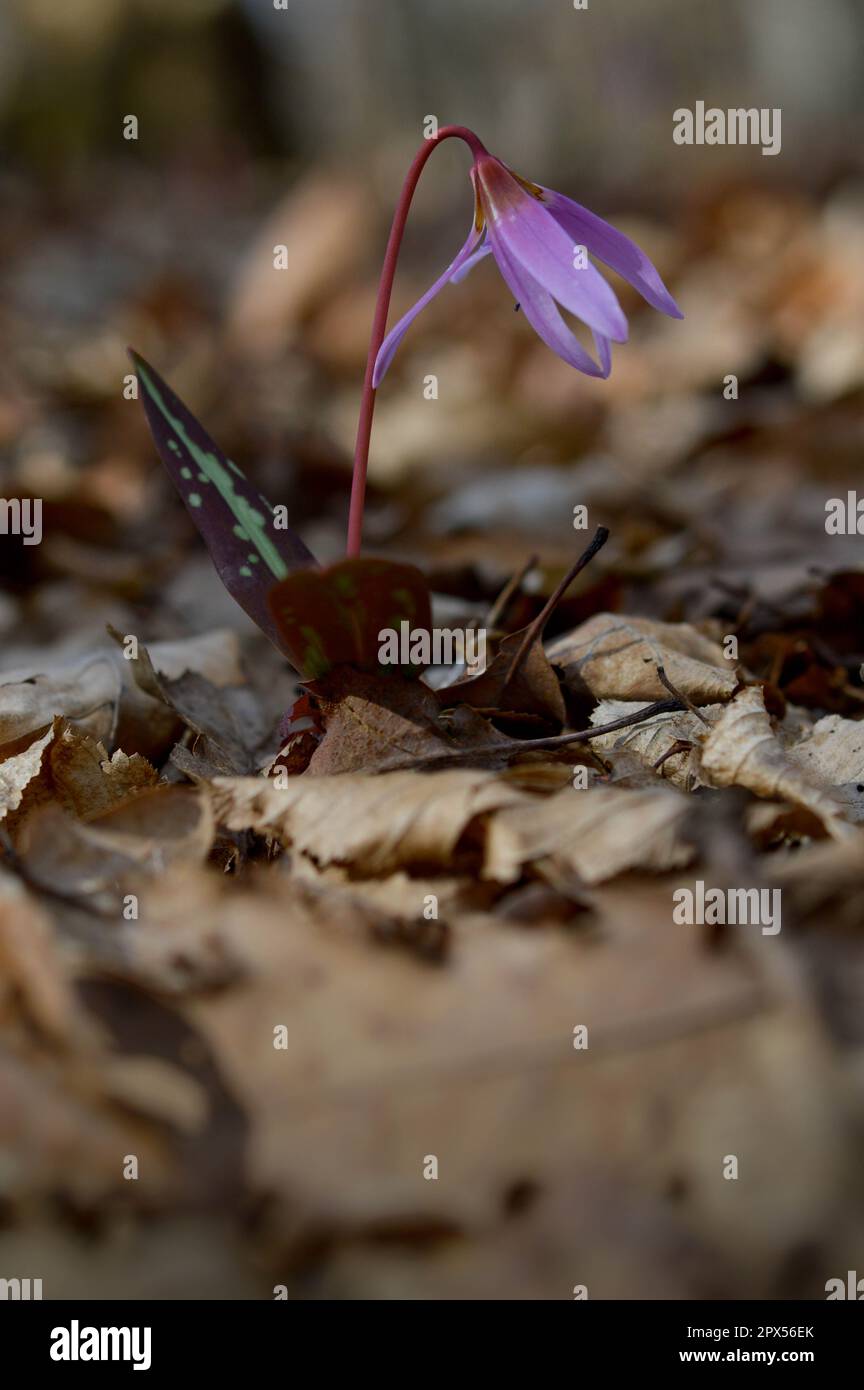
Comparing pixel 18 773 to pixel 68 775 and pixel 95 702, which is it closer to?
pixel 68 775

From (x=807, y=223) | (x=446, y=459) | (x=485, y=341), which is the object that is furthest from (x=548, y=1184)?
(x=807, y=223)

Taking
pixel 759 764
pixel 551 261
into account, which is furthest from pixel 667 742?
pixel 551 261

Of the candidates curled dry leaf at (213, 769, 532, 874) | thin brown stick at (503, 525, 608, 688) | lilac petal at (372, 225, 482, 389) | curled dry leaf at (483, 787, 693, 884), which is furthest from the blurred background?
lilac petal at (372, 225, 482, 389)

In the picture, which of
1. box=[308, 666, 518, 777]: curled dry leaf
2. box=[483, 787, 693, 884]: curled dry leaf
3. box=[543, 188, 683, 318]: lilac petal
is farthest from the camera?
box=[543, 188, 683, 318]: lilac petal

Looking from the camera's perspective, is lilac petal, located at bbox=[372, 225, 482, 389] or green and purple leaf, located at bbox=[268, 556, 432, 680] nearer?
green and purple leaf, located at bbox=[268, 556, 432, 680]

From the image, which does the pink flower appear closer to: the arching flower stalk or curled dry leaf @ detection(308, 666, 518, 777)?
the arching flower stalk

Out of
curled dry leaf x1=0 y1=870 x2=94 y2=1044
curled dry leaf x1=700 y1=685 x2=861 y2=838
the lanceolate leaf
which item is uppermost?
the lanceolate leaf
